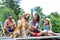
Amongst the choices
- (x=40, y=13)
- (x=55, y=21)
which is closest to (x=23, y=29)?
(x=40, y=13)

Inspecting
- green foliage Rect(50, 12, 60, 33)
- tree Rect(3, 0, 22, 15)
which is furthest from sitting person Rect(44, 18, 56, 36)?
tree Rect(3, 0, 22, 15)

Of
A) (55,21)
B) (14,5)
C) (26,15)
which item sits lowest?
(55,21)

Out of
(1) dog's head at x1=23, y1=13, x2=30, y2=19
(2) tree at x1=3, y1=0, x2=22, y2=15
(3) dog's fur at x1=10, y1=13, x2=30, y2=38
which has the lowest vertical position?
(3) dog's fur at x1=10, y1=13, x2=30, y2=38

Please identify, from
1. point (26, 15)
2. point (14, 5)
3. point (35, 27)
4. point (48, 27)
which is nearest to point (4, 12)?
point (14, 5)

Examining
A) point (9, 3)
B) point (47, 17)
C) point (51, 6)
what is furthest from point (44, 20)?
point (9, 3)

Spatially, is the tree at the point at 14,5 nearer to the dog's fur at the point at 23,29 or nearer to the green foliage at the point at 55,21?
the dog's fur at the point at 23,29

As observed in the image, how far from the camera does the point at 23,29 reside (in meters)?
3.06

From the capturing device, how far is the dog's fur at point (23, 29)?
304 centimetres

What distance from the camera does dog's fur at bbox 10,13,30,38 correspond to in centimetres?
304

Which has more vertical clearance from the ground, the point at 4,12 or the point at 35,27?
the point at 4,12

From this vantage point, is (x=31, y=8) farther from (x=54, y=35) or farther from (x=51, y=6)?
(x=54, y=35)

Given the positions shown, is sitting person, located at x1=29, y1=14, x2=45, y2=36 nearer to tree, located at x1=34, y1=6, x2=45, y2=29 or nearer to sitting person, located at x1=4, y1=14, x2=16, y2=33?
tree, located at x1=34, y1=6, x2=45, y2=29

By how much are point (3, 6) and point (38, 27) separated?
0.69m

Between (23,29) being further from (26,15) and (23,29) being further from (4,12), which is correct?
(4,12)
